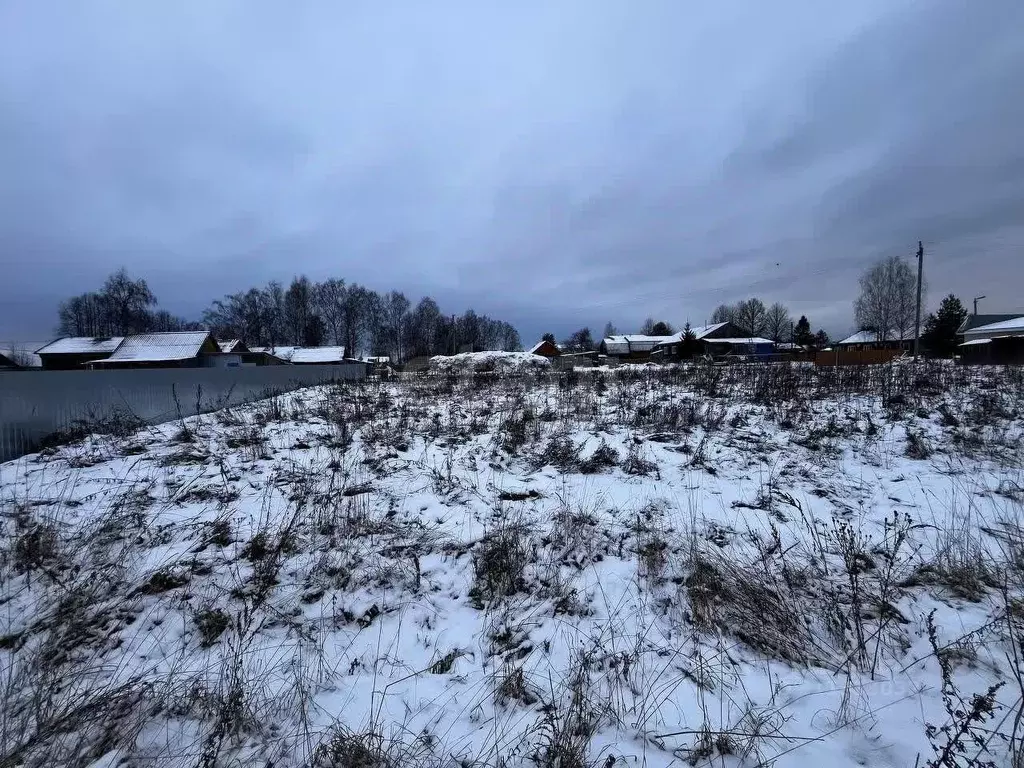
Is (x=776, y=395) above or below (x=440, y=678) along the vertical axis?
above

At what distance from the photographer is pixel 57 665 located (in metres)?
2.41

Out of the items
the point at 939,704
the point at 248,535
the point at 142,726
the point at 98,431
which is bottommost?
the point at 939,704

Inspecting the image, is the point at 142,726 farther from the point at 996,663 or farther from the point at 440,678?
the point at 996,663

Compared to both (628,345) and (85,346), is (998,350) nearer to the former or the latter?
(628,345)

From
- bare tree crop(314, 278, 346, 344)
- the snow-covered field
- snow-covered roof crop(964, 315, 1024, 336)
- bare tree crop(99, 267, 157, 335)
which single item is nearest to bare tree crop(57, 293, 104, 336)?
bare tree crop(99, 267, 157, 335)

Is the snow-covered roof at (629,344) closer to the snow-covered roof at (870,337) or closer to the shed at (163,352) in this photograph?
the snow-covered roof at (870,337)

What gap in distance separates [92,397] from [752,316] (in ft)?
292

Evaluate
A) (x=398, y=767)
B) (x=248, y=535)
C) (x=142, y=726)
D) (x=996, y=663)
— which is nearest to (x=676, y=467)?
(x=996, y=663)

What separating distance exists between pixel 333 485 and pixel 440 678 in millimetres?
3071

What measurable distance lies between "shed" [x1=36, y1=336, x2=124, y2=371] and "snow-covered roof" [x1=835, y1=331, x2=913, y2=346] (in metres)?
91.0

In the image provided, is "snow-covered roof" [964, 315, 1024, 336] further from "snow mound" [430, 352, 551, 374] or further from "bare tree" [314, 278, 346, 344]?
"bare tree" [314, 278, 346, 344]

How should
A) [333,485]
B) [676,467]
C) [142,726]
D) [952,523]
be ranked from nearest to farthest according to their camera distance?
[142,726] < [952,523] < [333,485] < [676,467]

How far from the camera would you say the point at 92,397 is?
7.97 m

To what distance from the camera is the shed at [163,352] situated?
3478 cm
